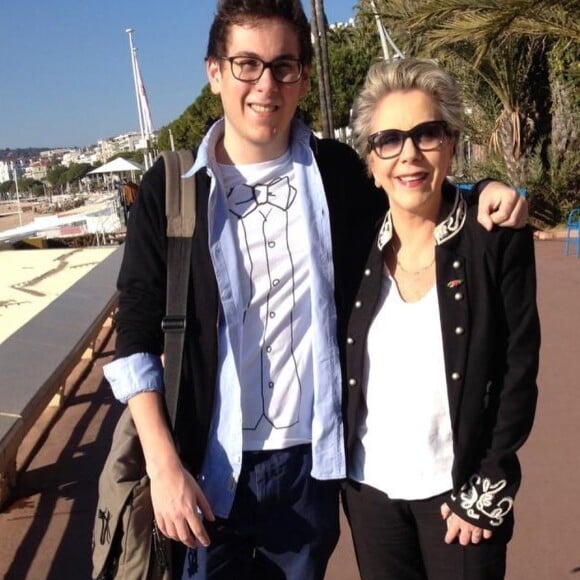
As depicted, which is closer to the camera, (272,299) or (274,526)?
(272,299)

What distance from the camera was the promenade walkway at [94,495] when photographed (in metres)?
3.06

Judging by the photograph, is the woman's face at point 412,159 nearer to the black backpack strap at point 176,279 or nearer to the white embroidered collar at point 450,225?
the white embroidered collar at point 450,225

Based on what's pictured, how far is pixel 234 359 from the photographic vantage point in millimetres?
1711

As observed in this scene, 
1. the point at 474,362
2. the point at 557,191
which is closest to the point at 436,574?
the point at 474,362

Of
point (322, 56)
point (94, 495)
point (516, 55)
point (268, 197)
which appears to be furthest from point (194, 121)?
point (268, 197)

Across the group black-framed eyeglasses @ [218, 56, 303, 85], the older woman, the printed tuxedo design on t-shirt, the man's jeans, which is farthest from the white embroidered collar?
the man's jeans

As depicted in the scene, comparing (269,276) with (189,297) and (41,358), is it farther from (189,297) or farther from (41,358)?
(41,358)

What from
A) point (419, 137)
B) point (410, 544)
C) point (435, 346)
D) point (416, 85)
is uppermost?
point (416, 85)

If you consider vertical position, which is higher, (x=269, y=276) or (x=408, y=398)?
(x=269, y=276)

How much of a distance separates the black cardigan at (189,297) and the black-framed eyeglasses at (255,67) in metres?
0.24

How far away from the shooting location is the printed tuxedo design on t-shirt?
1727 millimetres

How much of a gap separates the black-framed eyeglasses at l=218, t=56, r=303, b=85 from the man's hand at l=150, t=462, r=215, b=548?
2.94 ft

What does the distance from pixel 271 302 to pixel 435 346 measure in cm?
40

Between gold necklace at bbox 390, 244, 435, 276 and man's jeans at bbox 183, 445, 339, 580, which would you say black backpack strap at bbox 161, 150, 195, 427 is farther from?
gold necklace at bbox 390, 244, 435, 276
